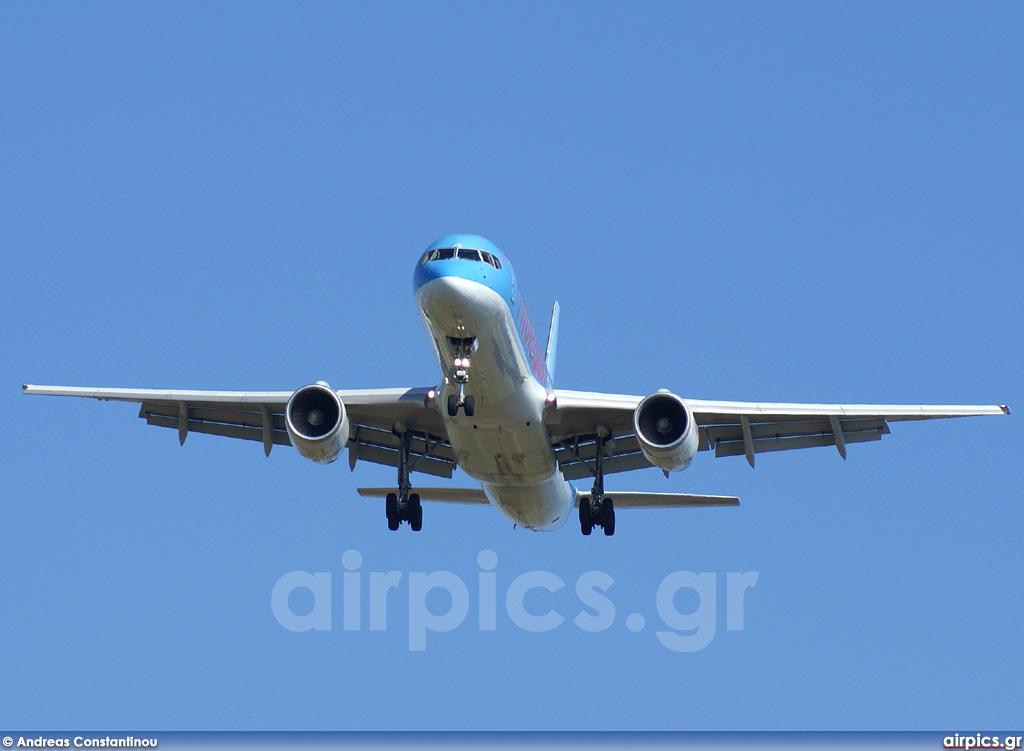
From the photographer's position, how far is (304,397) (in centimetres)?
2684

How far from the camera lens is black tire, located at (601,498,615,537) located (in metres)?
30.0

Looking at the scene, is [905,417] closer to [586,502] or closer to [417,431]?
[586,502]

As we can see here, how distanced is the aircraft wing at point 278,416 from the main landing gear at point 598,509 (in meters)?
3.30

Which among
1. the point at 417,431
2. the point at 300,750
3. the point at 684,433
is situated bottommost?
the point at 300,750

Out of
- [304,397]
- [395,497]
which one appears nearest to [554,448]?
[395,497]

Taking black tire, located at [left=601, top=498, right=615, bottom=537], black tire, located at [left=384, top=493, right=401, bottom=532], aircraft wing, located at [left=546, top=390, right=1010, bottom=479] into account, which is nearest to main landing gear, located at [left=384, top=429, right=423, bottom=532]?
black tire, located at [left=384, top=493, right=401, bottom=532]

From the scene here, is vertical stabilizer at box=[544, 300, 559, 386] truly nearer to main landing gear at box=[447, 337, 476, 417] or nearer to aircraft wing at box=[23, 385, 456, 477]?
aircraft wing at box=[23, 385, 456, 477]

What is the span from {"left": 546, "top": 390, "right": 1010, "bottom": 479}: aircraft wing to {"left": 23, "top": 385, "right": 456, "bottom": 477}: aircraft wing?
Result: 9.00 ft

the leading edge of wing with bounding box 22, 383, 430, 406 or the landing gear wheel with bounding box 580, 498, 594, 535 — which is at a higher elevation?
the leading edge of wing with bounding box 22, 383, 430, 406

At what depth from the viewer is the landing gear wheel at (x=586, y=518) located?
30016 millimetres

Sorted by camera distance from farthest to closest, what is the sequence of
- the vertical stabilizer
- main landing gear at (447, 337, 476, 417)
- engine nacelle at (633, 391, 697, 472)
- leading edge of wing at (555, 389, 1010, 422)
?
the vertical stabilizer < leading edge of wing at (555, 389, 1010, 422) < engine nacelle at (633, 391, 697, 472) < main landing gear at (447, 337, 476, 417)

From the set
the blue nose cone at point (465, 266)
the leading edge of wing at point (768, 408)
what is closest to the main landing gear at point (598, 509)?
the leading edge of wing at point (768, 408)

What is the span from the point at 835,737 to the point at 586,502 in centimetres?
712

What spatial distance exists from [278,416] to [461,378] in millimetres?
7216
